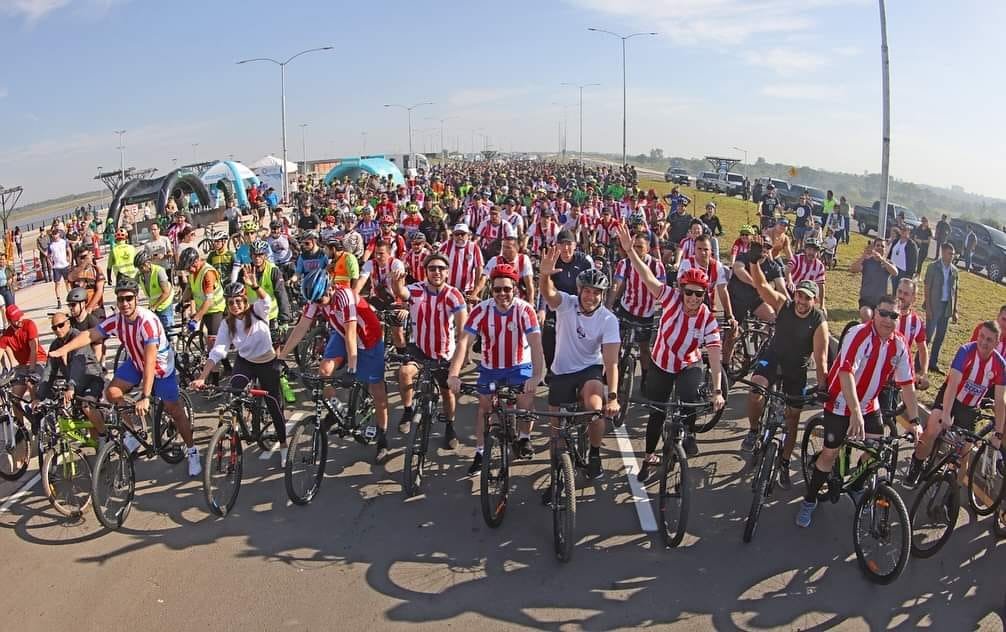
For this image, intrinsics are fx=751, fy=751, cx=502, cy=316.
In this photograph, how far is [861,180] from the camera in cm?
13750

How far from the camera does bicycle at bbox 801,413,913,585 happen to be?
5.11m

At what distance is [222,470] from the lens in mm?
6344

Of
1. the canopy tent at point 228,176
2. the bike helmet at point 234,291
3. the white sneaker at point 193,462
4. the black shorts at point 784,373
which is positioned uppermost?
the canopy tent at point 228,176

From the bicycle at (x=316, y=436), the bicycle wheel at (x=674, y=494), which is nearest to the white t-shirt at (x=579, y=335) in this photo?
the bicycle wheel at (x=674, y=494)

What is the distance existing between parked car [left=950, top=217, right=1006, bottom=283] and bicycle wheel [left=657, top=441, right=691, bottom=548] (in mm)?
21801

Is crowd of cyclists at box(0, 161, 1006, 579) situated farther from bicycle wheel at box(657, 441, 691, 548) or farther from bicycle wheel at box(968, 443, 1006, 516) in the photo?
bicycle wheel at box(657, 441, 691, 548)

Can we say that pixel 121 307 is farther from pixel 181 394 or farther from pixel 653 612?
pixel 653 612

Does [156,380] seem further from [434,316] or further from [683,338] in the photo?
[683,338]

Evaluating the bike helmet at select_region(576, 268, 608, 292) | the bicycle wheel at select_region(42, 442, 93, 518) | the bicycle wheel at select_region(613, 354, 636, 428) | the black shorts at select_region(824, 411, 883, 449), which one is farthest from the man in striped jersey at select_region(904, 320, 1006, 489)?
the bicycle wheel at select_region(42, 442, 93, 518)

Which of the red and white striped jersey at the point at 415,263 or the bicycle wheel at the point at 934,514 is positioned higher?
the red and white striped jersey at the point at 415,263

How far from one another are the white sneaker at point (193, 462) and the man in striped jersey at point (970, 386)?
6531 mm

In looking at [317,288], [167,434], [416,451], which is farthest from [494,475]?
[167,434]

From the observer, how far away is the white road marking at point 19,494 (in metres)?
6.59

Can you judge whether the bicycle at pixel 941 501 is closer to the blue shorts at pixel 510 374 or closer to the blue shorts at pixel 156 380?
the blue shorts at pixel 510 374
